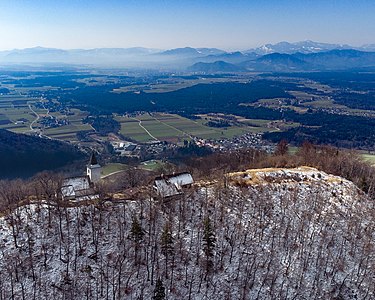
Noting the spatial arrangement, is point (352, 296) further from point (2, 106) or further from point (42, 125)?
point (2, 106)

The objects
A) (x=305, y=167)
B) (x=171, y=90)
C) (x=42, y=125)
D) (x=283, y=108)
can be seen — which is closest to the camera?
(x=305, y=167)

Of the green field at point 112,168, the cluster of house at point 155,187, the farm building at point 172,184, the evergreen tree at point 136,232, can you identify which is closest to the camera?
the evergreen tree at point 136,232

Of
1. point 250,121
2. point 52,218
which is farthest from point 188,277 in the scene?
point 250,121

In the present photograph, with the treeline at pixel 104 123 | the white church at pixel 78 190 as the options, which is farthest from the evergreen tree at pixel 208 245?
the treeline at pixel 104 123

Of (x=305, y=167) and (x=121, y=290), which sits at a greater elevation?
(x=305, y=167)

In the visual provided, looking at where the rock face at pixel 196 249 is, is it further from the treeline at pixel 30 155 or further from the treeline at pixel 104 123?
the treeline at pixel 104 123

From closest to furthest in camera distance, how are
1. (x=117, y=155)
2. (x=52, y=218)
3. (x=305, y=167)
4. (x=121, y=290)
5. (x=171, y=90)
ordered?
(x=121, y=290) < (x=52, y=218) < (x=305, y=167) < (x=117, y=155) < (x=171, y=90)

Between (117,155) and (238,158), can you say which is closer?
(238,158)
